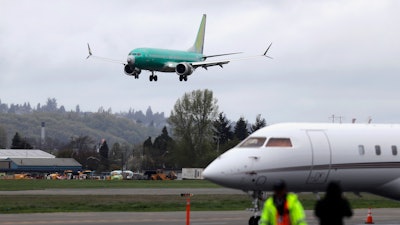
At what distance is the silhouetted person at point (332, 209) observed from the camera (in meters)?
12.8

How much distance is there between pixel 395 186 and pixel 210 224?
223 inches

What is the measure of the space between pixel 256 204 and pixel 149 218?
7056 millimetres

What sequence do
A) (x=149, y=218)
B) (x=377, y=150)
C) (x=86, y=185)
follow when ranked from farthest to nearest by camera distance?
(x=86, y=185), (x=149, y=218), (x=377, y=150)

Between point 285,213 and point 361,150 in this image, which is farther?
point 361,150

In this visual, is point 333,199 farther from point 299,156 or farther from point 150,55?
point 150,55

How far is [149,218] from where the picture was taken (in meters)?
29.6

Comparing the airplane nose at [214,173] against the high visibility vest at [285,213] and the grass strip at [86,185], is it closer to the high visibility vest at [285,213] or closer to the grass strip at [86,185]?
the high visibility vest at [285,213]

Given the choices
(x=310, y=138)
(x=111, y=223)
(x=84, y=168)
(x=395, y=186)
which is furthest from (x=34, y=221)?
(x=84, y=168)

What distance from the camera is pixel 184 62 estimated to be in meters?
78.4

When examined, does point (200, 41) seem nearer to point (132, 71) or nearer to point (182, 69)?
point (132, 71)

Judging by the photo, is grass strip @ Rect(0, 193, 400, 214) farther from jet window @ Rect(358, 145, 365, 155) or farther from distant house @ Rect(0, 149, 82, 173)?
distant house @ Rect(0, 149, 82, 173)

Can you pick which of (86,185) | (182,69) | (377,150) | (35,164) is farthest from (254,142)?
(35,164)

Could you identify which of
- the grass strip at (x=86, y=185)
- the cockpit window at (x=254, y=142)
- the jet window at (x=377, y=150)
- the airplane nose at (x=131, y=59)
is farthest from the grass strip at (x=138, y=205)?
the airplane nose at (x=131, y=59)

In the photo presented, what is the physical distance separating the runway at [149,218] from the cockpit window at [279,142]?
4374 millimetres
